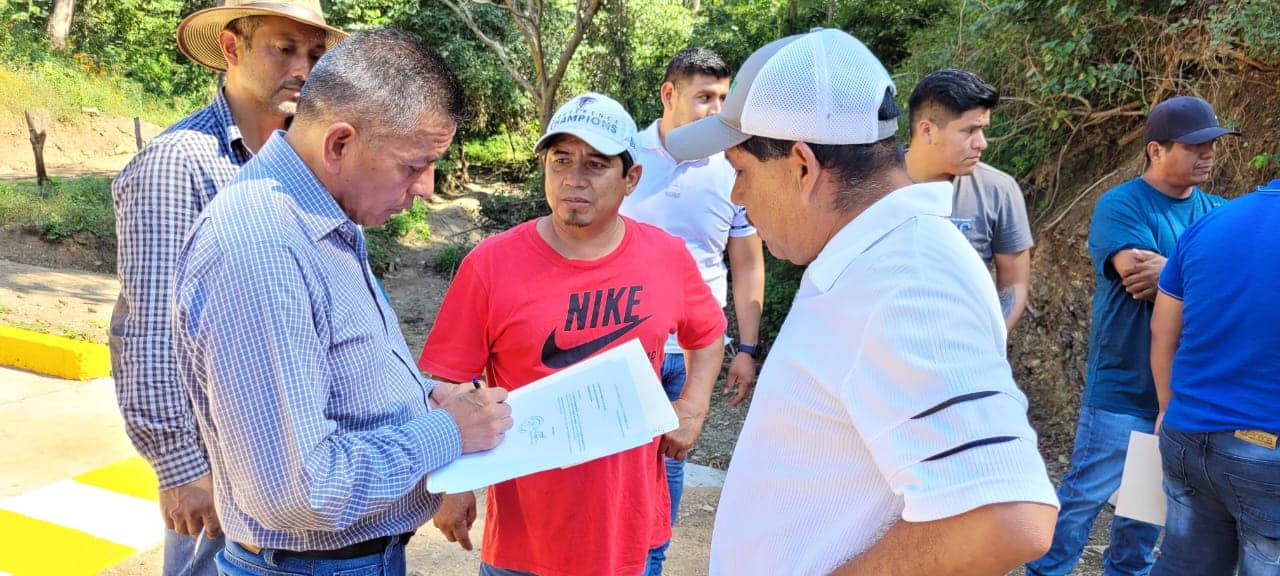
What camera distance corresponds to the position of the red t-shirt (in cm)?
264

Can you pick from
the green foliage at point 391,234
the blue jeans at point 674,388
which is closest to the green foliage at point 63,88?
the green foliage at point 391,234

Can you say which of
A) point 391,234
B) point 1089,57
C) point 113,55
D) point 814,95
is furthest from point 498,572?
point 113,55

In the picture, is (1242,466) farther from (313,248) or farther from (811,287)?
(313,248)

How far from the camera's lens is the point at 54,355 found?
6.55m

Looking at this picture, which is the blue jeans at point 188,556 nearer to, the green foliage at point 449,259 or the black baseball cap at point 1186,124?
the black baseball cap at point 1186,124

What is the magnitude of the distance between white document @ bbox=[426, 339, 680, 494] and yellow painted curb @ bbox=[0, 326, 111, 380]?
5.57 metres

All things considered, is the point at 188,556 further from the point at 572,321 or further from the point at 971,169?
the point at 971,169

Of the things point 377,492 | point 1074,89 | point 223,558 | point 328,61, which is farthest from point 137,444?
point 1074,89

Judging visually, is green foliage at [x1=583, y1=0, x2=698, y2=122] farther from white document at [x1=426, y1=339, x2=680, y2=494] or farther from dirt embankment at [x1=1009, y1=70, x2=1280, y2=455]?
white document at [x1=426, y1=339, x2=680, y2=494]

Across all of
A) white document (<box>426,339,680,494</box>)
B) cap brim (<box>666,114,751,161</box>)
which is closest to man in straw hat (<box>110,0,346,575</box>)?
white document (<box>426,339,680,494</box>)

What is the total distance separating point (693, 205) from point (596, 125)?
46.6 inches

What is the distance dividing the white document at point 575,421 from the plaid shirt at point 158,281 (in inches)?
32.4

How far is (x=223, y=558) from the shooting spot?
6.57ft

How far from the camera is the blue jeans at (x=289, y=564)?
1.87 m
